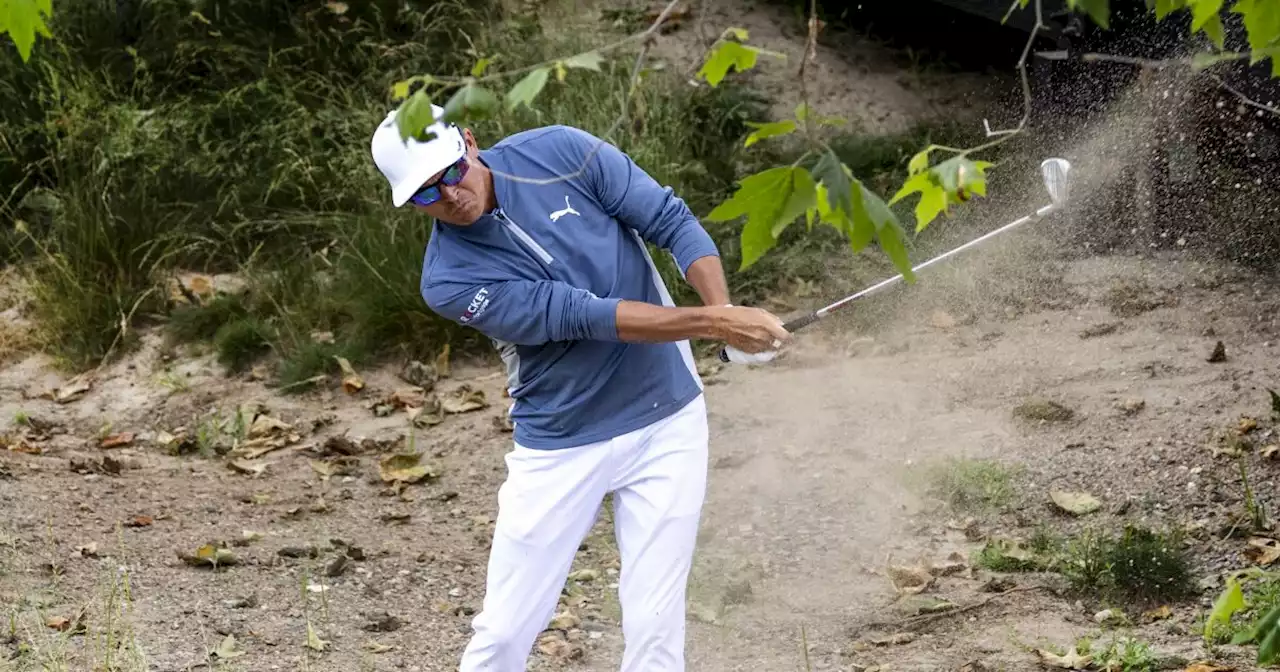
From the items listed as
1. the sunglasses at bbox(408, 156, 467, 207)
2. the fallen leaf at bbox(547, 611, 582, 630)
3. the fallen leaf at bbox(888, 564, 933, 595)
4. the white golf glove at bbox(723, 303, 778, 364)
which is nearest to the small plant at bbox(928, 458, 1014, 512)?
the fallen leaf at bbox(888, 564, 933, 595)

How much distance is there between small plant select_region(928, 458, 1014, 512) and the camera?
19.2ft

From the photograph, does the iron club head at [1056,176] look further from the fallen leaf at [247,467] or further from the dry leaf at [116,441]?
the dry leaf at [116,441]

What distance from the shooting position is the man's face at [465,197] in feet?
12.2

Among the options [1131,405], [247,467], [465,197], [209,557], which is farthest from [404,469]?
[465,197]

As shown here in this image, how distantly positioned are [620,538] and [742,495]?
235cm

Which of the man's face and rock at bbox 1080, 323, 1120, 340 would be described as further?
rock at bbox 1080, 323, 1120, 340

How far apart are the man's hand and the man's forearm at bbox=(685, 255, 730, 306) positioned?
0.83 feet

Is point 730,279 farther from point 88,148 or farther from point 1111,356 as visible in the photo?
point 88,148

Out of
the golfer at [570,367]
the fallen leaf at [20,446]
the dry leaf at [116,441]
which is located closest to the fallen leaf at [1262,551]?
the golfer at [570,367]

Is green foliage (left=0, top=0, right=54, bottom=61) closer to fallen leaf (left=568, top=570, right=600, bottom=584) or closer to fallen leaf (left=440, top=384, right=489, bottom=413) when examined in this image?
fallen leaf (left=568, top=570, right=600, bottom=584)

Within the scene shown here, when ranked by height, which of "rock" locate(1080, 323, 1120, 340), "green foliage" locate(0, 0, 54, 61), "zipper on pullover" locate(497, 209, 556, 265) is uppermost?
"green foliage" locate(0, 0, 54, 61)

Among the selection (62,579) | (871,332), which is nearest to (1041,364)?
(871,332)

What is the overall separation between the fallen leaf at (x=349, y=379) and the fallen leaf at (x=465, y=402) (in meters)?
0.53

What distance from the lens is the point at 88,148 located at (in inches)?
355
